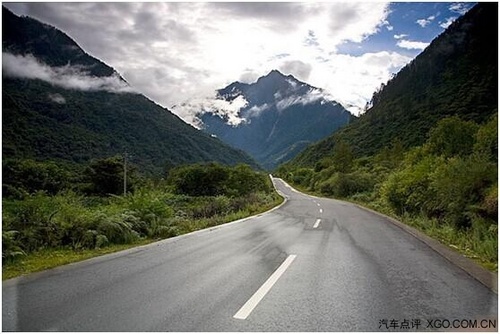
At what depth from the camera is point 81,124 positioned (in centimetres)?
15112

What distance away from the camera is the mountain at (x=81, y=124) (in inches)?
4476

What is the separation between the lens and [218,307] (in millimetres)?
4832

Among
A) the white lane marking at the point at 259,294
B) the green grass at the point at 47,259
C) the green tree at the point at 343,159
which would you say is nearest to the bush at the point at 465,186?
the white lane marking at the point at 259,294

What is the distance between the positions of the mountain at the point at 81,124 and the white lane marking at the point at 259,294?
100 m

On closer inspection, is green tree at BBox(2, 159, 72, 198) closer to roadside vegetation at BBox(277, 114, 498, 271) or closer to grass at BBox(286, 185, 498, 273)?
roadside vegetation at BBox(277, 114, 498, 271)

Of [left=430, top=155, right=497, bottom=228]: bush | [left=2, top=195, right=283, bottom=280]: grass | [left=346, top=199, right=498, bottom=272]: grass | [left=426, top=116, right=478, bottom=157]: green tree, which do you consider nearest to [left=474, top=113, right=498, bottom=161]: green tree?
[left=430, top=155, right=497, bottom=228]: bush

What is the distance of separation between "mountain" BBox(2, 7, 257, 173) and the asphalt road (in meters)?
99.2

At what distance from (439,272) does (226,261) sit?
3.85 metres

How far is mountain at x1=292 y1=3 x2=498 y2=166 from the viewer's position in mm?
93688

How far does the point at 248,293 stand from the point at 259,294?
0.53 feet

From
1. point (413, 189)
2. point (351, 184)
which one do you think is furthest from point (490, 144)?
point (351, 184)

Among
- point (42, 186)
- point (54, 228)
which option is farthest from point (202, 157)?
point (54, 228)

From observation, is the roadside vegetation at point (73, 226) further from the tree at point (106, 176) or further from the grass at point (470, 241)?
the tree at point (106, 176)

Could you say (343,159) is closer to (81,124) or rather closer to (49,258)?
(49,258)
